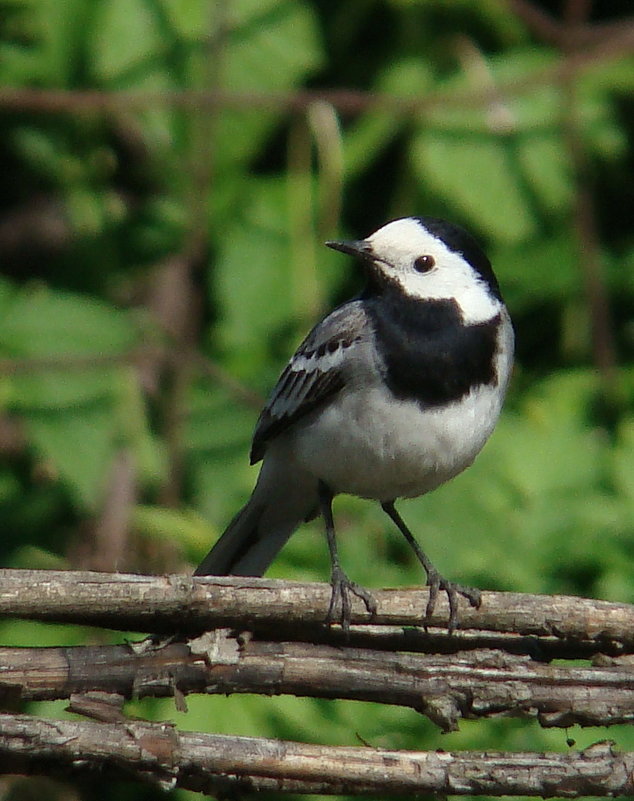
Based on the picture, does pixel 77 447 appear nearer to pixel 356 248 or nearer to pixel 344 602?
pixel 356 248

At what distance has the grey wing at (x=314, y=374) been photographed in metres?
3.98

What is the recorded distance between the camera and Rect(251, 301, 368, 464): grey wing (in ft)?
13.0

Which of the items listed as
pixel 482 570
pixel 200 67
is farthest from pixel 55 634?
pixel 200 67

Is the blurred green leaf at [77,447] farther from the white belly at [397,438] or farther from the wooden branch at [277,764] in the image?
the wooden branch at [277,764]

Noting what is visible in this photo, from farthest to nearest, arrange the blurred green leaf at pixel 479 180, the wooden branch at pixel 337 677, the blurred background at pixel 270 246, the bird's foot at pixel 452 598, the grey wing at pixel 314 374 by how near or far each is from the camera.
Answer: the blurred green leaf at pixel 479 180 < the blurred background at pixel 270 246 < the grey wing at pixel 314 374 < the bird's foot at pixel 452 598 < the wooden branch at pixel 337 677

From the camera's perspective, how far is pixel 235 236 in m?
5.66

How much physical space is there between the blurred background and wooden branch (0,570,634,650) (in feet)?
4.21

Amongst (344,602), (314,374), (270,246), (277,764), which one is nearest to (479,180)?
(270,246)

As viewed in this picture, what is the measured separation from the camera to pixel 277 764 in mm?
2738

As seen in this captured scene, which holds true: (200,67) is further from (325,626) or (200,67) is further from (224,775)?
(224,775)

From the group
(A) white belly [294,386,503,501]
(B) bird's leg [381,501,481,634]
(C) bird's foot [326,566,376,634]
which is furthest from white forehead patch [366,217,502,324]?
(C) bird's foot [326,566,376,634]

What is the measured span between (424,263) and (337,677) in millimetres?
1523

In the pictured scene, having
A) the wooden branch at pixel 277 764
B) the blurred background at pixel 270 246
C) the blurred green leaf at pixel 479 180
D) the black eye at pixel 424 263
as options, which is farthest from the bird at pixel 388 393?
the blurred green leaf at pixel 479 180

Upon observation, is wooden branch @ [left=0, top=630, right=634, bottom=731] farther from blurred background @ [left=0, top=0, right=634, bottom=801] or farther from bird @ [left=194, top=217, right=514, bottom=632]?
blurred background @ [left=0, top=0, right=634, bottom=801]
